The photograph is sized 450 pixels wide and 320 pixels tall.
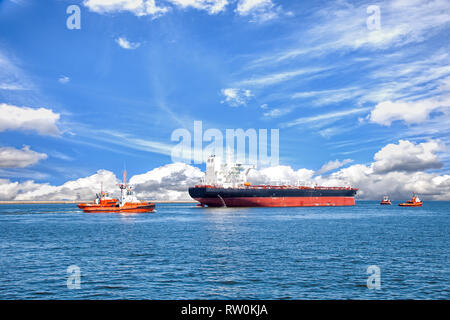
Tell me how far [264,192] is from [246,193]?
7.15 metres

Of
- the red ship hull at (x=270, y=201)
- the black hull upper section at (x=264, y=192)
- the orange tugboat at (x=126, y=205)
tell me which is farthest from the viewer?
the red ship hull at (x=270, y=201)

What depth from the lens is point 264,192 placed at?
11081 cm

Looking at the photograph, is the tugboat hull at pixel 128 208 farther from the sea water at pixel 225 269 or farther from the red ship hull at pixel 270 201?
the sea water at pixel 225 269

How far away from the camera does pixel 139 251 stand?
100ft

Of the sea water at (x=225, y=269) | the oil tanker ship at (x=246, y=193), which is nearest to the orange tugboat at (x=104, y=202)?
the oil tanker ship at (x=246, y=193)

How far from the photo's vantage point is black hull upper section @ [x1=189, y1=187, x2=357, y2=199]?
103m

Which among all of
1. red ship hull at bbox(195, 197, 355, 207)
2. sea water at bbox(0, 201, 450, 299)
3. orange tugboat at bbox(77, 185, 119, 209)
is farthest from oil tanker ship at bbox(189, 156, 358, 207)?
sea water at bbox(0, 201, 450, 299)

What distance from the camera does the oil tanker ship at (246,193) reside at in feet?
341

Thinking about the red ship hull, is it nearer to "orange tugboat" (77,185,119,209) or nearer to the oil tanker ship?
the oil tanker ship

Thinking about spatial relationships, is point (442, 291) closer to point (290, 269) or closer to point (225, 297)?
point (290, 269)

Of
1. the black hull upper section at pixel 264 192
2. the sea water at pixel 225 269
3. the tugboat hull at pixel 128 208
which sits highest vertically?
the black hull upper section at pixel 264 192

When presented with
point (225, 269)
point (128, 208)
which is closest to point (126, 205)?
point (128, 208)

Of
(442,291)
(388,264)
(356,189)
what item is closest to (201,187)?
(356,189)
